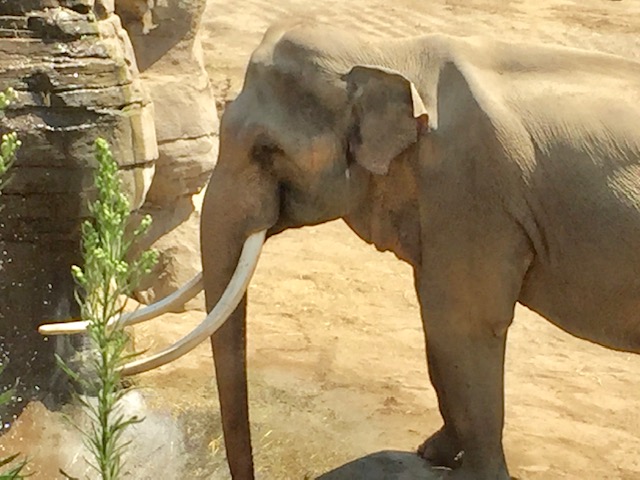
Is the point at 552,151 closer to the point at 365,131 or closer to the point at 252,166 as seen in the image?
the point at 365,131

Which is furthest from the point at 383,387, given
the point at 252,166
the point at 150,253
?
the point at 150,253

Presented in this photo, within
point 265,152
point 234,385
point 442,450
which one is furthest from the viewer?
point 442,450

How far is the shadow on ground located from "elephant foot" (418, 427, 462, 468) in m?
0.04

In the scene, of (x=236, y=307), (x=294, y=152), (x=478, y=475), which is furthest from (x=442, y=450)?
(x=294, y=152)

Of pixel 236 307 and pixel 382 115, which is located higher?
pixel 382 115

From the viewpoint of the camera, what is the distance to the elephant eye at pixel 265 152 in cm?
316

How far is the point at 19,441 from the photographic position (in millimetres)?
3996

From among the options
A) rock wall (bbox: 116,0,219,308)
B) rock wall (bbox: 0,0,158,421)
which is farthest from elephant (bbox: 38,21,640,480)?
rock wall (bbox: 116,0,219,308)

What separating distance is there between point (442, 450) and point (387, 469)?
22cm

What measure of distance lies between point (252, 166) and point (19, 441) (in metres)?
1.57

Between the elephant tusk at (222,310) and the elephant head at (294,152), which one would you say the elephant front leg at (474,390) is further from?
the elephant tusk at (222,310)

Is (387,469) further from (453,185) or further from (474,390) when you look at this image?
(453,185)

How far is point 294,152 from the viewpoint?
3.14 m

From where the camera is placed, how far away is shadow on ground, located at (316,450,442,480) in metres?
3.78
